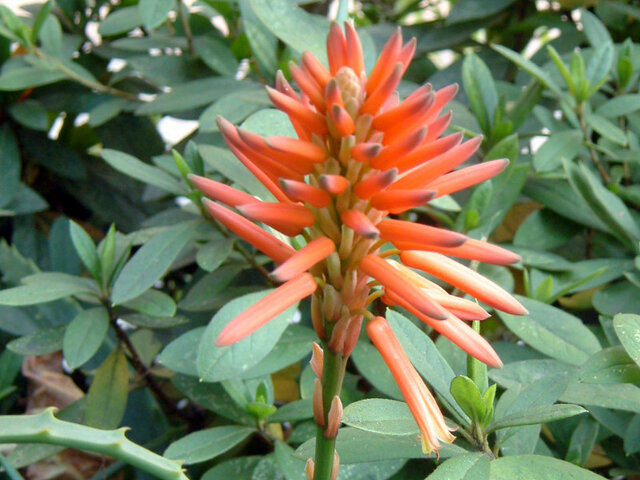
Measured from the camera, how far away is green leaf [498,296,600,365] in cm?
55

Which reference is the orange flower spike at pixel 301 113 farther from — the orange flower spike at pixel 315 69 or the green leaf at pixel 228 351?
the green leaf at pixel 228 351

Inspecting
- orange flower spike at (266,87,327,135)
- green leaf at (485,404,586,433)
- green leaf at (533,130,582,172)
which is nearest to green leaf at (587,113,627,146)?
green leaf at (533,130,582,172)

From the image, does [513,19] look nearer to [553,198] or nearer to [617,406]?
[553,198]

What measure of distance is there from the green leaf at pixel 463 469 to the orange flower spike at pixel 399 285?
128 millimetres

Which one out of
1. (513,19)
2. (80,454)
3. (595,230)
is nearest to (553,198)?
(595,230)

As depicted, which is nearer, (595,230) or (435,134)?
(435,134)

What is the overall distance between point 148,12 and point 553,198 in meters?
0.45

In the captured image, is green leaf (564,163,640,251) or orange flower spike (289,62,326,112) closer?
orange flower spike (289,62,326,112)

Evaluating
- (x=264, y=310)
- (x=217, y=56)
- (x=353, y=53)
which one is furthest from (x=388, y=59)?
(x=217, y=56)

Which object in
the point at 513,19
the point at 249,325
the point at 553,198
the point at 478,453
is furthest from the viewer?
the point at 513,19

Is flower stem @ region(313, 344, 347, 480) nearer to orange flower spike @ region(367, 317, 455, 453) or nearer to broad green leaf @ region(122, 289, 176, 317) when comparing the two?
orange flower spike @ region(367, 317, 455, 453)

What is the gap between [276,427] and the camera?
629 mm

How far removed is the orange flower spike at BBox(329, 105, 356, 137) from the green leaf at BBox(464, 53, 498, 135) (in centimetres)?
45

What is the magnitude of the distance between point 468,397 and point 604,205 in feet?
0.98
